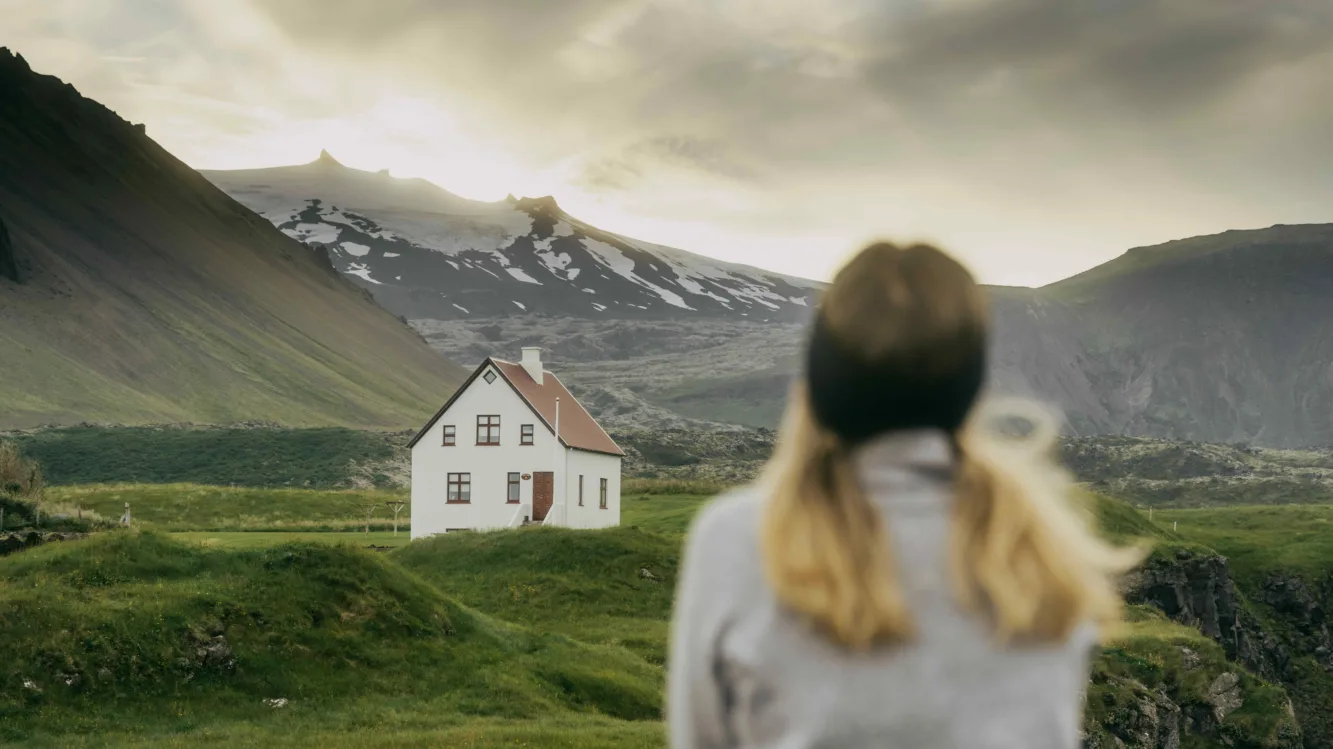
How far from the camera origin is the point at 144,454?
14550cm

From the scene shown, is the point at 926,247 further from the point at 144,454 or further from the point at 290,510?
the point at 144,454

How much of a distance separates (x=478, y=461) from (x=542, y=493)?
414 cm

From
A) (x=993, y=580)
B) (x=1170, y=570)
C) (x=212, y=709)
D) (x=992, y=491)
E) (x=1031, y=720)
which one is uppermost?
(x=992, y=491)

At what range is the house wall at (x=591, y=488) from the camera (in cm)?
7250

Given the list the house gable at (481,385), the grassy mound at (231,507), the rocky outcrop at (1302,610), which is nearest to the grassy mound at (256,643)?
the house gable at (481,385)

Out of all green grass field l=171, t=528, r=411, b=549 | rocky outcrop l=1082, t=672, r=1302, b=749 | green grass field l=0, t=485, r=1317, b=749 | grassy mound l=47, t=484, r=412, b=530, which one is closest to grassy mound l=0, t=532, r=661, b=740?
green grass field l=0, t=485, r=1317, b=749

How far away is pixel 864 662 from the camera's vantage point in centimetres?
362

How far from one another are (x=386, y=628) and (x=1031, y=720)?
28.0 metres

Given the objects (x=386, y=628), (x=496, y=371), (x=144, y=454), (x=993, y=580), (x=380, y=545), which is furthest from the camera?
(x=144, y=454)

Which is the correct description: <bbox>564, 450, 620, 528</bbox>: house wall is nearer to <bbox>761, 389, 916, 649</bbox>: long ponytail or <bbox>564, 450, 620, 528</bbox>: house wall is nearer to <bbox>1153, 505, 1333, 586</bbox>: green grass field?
<bbox>1153, 505, 1333, 586</bbox>: green grass field

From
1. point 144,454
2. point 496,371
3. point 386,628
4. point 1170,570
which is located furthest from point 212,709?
point 144,454

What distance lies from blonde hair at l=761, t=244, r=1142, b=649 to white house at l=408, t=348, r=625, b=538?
221 ft

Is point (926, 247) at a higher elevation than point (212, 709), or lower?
higher

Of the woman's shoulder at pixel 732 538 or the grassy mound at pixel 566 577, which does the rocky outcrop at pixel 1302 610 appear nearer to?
the grassy mound at pixel 566 577
